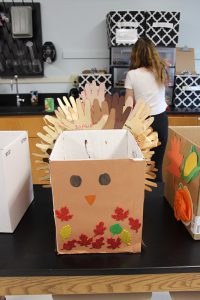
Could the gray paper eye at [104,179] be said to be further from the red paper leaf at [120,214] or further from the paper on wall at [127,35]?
the paper on wall at [127,35]

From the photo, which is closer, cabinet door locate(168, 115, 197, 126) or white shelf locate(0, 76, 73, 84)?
cabinet door locate(168, 115, 197, 126)

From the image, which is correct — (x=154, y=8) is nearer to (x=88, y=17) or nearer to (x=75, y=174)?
(x=88, y=17)

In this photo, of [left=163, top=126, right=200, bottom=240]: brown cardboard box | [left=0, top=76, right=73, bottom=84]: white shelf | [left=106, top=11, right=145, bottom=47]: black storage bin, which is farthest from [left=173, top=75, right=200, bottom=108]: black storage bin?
[left=163, top=126, right=200, bottom=240]: brown cardboard box

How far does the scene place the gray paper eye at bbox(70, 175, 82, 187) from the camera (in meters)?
0.68

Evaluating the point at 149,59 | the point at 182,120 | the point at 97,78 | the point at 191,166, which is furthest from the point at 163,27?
the point at 191,166

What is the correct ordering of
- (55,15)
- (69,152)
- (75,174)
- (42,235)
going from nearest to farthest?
(75,174), (42,235), (69,152), (55,15)

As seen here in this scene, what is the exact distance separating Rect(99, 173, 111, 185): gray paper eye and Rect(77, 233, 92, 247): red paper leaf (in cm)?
17

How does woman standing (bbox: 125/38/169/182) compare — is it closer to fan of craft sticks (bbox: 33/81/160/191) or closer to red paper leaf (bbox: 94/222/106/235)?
fan of craft sticks (bbox: 33/81/160/191)

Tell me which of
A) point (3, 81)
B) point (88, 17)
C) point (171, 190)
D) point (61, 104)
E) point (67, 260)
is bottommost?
point (67, 260)

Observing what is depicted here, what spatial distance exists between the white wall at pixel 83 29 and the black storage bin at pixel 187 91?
51cm

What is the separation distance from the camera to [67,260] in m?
0.74

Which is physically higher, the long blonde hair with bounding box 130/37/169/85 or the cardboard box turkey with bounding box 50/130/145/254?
the long blonde hair with bounding box 130/37/169/85

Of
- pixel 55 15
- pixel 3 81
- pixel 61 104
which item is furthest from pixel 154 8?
pixel 61 104

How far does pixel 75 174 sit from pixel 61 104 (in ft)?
1.05
